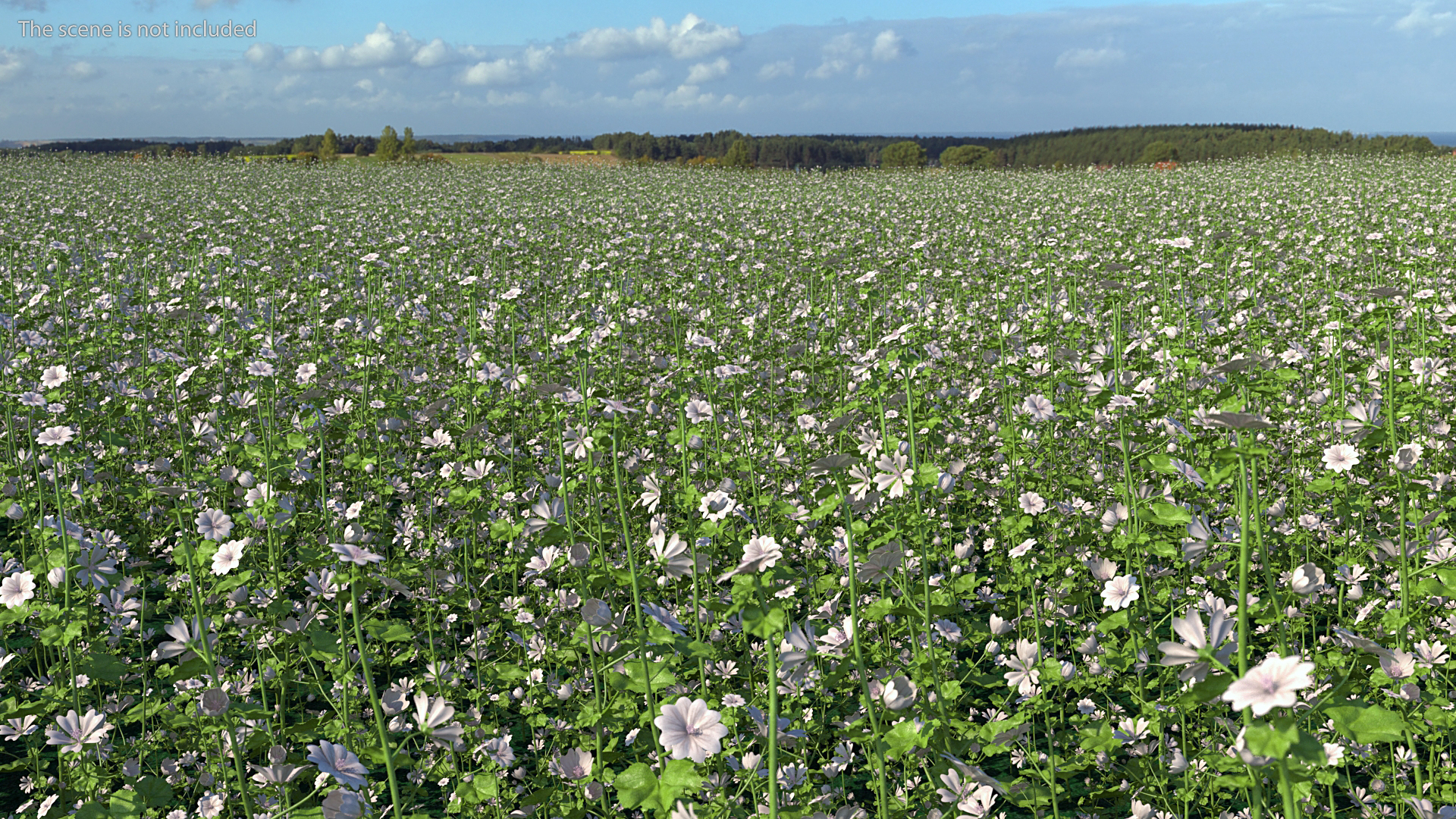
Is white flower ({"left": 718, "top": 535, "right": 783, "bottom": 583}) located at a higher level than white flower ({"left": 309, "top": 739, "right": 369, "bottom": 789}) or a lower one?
higher

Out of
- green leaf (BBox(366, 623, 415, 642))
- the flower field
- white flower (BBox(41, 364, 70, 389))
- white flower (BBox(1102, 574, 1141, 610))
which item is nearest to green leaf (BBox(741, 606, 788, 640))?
the flower field

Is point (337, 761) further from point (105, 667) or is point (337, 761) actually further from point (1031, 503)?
point (1031, 503)

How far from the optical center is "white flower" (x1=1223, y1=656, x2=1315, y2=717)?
1.49 meters

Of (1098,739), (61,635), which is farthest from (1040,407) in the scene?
(61,635)

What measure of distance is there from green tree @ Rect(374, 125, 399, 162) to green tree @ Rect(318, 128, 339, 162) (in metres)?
3.56

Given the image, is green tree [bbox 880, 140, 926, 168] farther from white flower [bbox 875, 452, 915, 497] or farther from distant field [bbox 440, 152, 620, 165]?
white flower [bbox 875, 452, 915, 497]

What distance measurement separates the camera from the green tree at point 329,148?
64.6m

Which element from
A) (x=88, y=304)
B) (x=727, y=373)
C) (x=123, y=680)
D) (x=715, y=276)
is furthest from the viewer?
(x=715, y=276)

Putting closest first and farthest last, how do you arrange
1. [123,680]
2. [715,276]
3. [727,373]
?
[123,680], [727,373], [715,276]

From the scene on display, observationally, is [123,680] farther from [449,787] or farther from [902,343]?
[902,343]

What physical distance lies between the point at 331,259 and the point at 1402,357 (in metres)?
15.5

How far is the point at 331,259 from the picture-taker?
1571 centimetres

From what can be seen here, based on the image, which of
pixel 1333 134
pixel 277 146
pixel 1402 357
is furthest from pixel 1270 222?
pixel 277 146

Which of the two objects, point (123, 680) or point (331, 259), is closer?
point (123, 680)
